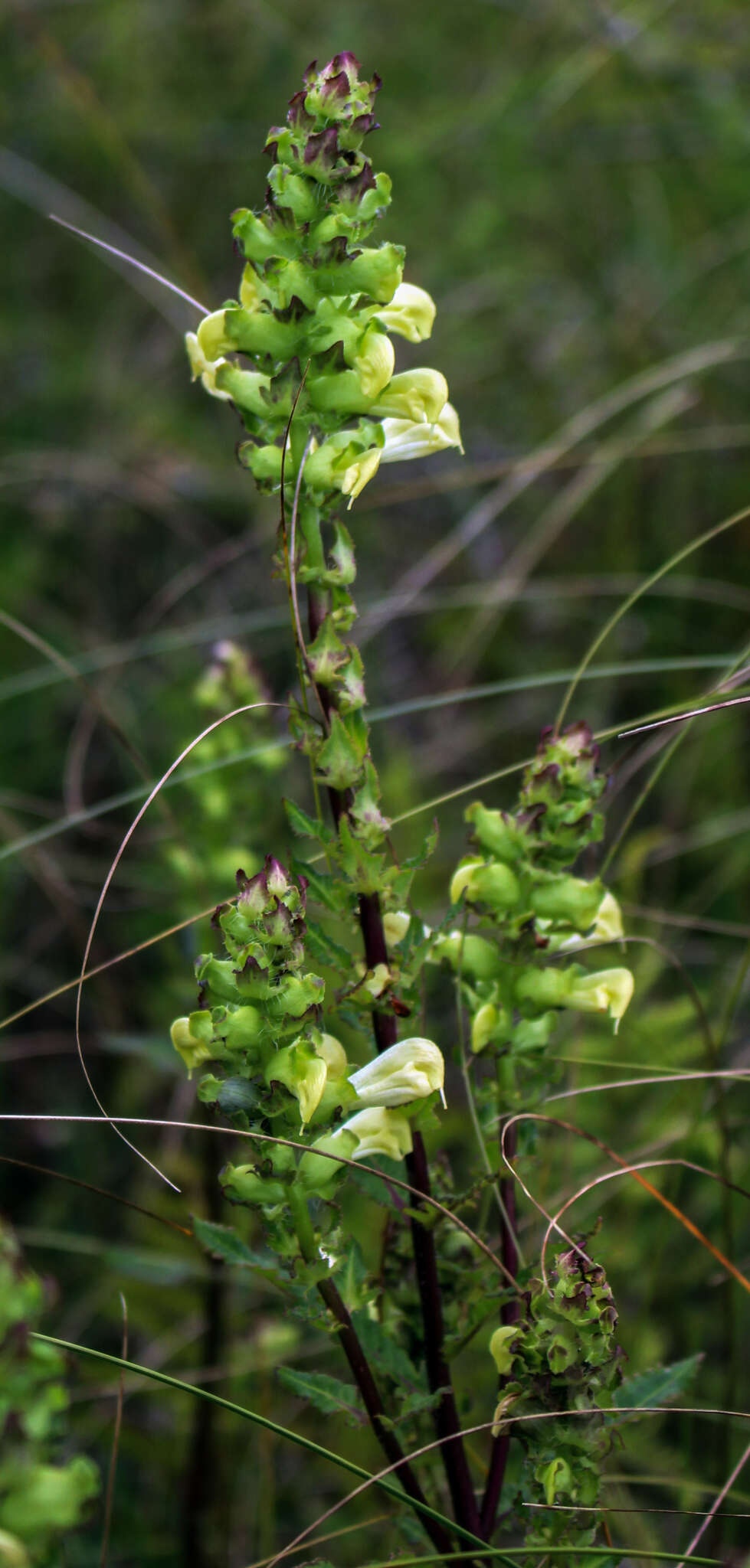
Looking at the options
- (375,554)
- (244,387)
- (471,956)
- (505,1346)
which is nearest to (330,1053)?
(471,956)

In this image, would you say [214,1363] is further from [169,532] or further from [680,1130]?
[169,532]

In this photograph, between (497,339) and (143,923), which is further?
(497,339)

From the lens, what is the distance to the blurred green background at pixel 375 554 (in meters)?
2.31

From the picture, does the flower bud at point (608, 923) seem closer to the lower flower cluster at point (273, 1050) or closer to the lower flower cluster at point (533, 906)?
the lower flower cluster at point (533, 906)

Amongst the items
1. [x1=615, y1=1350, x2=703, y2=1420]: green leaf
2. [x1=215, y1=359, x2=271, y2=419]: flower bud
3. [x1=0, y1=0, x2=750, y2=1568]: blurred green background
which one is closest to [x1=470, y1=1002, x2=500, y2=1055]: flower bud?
[x1=615, y1=1350, x2=703, y2=1420]: green leaf

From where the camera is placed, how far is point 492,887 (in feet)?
3.88

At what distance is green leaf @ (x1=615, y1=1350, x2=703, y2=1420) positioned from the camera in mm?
1275

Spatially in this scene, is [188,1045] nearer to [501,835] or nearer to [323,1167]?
[323,1167]

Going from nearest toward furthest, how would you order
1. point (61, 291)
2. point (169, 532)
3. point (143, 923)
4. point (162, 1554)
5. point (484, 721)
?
point (162, 1554) < point (143, 923) < point (484, 721) < point (169, 532) < point (61, 291)

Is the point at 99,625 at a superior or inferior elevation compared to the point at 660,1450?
superior

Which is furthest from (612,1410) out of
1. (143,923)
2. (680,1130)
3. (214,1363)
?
(143,923)

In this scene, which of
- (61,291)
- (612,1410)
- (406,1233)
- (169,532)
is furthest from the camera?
(61,291)

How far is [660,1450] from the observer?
83.2 inches

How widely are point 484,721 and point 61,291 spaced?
2290 mm
